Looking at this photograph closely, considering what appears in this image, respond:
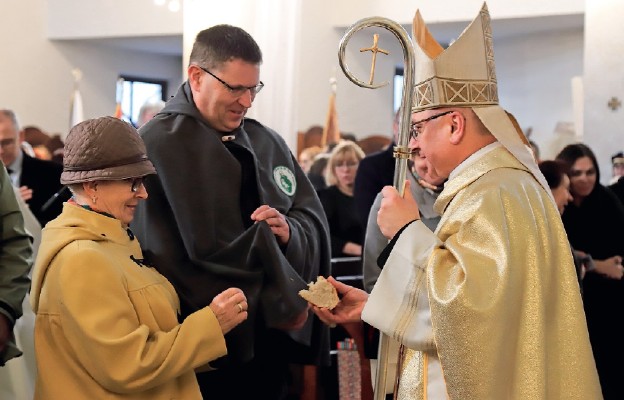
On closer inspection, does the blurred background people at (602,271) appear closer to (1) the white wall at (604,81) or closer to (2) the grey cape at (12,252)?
(2) the grey cape at (12,252)

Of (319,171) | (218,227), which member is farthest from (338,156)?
(218,227)

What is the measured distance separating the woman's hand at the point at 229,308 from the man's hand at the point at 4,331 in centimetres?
→ 93

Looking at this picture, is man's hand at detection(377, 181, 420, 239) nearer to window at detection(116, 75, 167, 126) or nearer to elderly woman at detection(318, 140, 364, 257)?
elderly woman at detection(318, 140, 364, 257)

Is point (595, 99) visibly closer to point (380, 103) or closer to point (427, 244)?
point (380, 103)

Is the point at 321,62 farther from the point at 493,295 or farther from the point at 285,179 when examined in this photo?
the point at 493,295

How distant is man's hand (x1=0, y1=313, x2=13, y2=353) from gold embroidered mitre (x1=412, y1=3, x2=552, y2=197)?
5.57 feet

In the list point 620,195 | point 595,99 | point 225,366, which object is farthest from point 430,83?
point 595,99

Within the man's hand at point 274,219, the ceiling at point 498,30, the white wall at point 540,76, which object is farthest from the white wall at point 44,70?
the man's hand at point 274,219

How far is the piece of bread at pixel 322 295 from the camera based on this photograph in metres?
3.30

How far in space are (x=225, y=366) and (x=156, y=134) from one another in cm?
82

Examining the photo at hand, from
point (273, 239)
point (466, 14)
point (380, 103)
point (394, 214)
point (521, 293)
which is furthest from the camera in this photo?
point (380, 103)

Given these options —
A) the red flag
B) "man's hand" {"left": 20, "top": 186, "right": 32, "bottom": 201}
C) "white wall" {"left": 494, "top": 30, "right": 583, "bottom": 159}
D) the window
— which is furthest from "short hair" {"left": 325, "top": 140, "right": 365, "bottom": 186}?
the window

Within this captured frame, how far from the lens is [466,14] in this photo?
14.2m

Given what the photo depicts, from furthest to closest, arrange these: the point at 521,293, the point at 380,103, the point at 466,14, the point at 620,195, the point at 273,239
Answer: the point at 380,103 < the point at 466,14 < the point at 620,195 < the point at 273,239 < the point at 521,293
